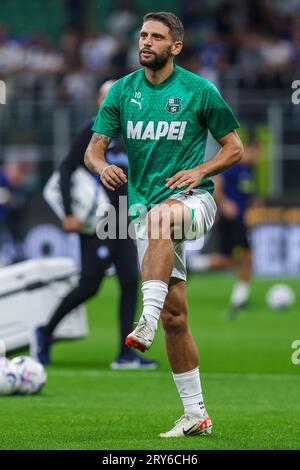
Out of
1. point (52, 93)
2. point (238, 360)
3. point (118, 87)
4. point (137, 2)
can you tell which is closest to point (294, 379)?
point (238, 360)

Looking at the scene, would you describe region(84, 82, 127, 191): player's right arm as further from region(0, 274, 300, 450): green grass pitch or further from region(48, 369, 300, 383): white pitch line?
region(48, 369, 300, 383): white pitch line

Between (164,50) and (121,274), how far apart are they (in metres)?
4.05

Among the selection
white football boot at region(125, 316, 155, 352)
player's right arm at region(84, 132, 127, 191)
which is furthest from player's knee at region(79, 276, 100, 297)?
white football boot at region(125, 316, 155, 352)

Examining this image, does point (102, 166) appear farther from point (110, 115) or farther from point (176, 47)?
point (176, 47)

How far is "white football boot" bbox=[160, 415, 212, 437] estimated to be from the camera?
23.0ft

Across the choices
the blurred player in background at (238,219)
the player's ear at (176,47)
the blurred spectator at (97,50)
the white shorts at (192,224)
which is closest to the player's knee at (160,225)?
the white shorts at (192,224)

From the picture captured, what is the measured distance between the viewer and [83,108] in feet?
75.7

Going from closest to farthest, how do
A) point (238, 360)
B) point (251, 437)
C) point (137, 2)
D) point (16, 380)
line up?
point (251, 437) < point (16, 380) < point (238, 360) < point (137, 2)

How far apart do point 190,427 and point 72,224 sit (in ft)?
13.7

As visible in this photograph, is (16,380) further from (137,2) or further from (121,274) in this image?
(137,2)

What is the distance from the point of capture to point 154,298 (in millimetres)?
6605

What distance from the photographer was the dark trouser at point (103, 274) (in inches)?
424

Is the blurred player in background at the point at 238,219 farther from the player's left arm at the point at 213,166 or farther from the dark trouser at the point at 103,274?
the player's left arm at the point at 213,166

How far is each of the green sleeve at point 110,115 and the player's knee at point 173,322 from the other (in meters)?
1.16
